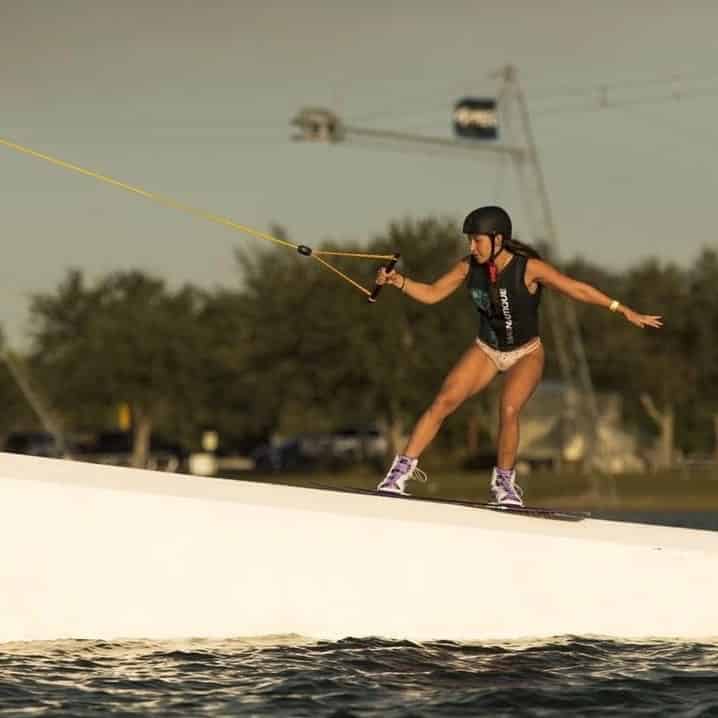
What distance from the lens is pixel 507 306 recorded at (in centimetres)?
1255

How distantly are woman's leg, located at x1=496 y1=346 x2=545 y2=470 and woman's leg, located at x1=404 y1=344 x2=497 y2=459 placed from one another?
15cm

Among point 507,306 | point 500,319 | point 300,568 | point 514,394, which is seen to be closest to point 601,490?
point 514,394

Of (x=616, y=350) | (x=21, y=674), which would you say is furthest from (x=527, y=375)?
(x=616, y=350)

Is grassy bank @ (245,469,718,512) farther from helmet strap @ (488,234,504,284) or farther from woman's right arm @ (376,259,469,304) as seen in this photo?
helmet strap @ (488,234,504,284)

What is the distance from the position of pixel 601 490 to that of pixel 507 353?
166 feet

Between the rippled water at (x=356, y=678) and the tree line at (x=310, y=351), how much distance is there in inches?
2516

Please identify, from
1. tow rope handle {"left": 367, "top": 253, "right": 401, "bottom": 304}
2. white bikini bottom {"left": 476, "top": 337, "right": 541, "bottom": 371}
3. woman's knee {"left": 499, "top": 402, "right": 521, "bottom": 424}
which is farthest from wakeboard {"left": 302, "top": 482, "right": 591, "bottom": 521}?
tow rope handle {"left": 367, "top": 253, "right": 401, "bottom": 304}

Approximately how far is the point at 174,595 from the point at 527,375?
287 centimetres

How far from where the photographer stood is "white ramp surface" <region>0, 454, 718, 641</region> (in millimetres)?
11547

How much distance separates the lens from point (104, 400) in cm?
9588

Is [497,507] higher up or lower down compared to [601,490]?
lower down

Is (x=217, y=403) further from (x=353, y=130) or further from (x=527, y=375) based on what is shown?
(x=527, y=375)

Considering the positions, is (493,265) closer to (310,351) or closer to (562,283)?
(562,283)

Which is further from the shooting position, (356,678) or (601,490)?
(601,490)
